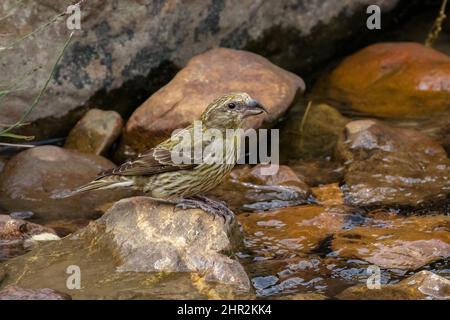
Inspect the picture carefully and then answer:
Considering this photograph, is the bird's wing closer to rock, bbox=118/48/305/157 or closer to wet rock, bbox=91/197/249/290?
wet rock, bbox=91/197/249/290

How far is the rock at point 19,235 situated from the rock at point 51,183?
0.59m

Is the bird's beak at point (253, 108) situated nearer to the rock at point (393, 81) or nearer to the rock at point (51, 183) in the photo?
the rock at point (51, 183)

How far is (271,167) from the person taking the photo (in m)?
8.58

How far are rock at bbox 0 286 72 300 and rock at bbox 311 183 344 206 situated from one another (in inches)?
121

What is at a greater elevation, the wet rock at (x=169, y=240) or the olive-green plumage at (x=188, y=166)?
the olive-green plumage at (x=188, y=166)

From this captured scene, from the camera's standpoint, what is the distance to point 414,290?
604cm

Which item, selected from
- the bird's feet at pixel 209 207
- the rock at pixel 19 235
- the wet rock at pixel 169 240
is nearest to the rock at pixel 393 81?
the bird's feet at pixel 209 207

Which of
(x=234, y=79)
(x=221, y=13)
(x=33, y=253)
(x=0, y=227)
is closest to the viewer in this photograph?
(x=33, y=253)

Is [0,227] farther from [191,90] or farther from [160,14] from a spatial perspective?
[160,14]

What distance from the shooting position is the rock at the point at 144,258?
598cm

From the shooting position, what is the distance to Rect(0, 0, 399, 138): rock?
8.80m

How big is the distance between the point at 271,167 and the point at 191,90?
4.07ft

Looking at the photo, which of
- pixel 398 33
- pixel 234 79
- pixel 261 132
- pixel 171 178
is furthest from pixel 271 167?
pixel 398 33
